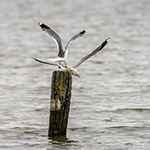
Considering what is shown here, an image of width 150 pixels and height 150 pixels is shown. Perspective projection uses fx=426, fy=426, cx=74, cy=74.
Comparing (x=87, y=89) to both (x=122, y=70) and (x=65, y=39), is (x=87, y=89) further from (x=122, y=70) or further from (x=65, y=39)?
(x=65, y=39)

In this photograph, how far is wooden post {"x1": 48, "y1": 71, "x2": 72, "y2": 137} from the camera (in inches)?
287

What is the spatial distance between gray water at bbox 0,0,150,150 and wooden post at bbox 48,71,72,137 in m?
0.25

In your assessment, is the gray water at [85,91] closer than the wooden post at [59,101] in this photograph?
No

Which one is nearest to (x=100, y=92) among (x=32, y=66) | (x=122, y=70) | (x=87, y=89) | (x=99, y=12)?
(x=87, y=89)

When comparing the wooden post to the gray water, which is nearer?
the wooden post

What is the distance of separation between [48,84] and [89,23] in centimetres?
2029

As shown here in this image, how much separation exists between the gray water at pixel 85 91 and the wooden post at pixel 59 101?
25 cm

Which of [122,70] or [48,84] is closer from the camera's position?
[48,84]

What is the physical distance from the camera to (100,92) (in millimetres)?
12188

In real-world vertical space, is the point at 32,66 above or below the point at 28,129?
above

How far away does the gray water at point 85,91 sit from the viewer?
818cm

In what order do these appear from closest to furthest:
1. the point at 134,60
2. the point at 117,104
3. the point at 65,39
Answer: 1. the point at 117,104
2. the point at 134,60
3. the point at 65,39

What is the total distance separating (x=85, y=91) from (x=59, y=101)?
494 cm

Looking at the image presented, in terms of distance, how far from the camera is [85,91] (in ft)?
40.6
